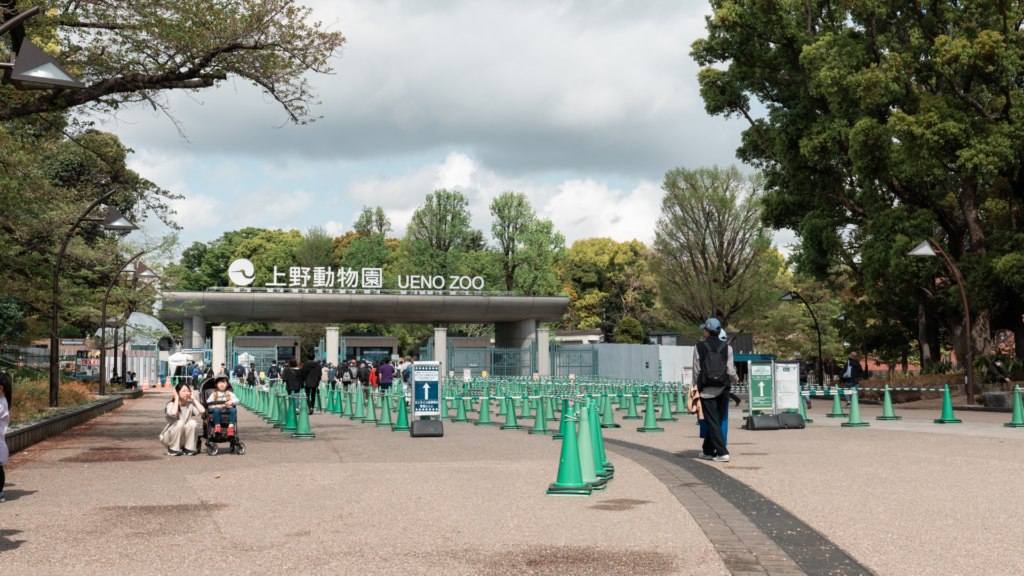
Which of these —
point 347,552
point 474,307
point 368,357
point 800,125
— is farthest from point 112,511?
point 368,357

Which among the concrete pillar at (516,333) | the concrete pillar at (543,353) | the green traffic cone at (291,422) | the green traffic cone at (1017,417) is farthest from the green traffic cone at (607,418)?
the concrete pillar at (516,333)

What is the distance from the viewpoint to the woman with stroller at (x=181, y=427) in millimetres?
14008

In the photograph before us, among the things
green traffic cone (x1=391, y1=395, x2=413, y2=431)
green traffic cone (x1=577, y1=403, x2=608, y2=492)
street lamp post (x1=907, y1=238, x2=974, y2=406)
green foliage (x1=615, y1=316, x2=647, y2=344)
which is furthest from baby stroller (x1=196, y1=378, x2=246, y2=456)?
green foliage (x1=615, y1=316, x2=647, y2=344)

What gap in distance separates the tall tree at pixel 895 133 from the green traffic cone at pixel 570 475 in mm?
19304

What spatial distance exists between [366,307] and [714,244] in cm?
2094

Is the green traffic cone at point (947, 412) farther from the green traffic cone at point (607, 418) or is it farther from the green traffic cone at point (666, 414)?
the green traffic cone at point (607, 418)

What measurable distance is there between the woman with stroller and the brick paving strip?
7.65m

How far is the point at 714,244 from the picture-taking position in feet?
153

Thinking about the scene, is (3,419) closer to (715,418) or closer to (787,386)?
(715,418)

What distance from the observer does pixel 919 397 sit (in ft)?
96.0

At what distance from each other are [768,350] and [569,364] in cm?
1852

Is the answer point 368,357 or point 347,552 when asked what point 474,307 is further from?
point 347,552

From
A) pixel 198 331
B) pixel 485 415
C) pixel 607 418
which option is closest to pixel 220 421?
pixel 485 415

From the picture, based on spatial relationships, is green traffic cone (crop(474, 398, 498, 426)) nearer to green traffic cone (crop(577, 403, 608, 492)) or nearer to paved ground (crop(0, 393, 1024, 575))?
paved ground (crop(0, 393, 1024, 575))
